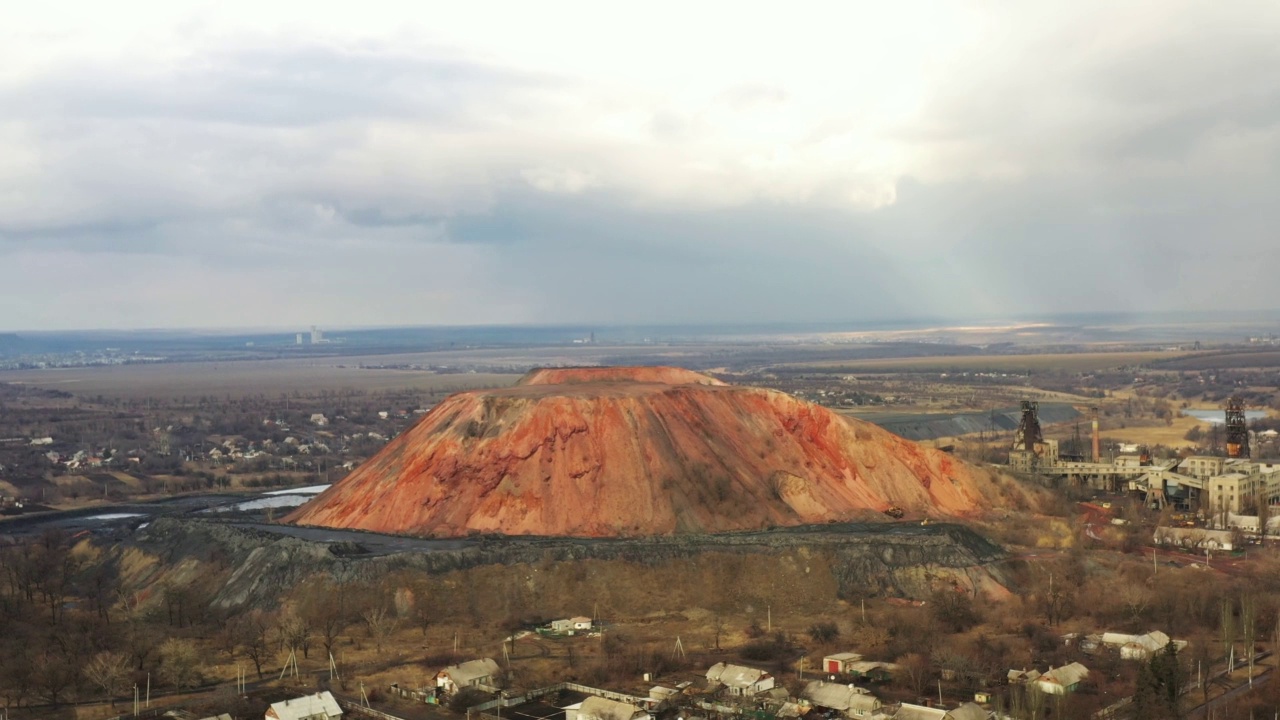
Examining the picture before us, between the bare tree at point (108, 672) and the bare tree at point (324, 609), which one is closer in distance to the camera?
the bare tree at point (108, 672)

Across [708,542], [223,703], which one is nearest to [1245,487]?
[708,542]

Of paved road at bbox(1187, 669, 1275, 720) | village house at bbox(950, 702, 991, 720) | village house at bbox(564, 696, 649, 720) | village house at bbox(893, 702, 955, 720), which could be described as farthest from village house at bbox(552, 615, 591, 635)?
paved road at bbox(1187, 669, 1275, 720)

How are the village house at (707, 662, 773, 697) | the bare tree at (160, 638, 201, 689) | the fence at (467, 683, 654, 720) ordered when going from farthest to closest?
1. the bare tree at (160, 638, 201, 689)
2. the village house at (707, 662, 773, 697)
3. the fence at (467, 683, 654, 720)

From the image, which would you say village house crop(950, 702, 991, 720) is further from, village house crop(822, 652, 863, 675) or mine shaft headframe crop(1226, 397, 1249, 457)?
mine shaft headframe crop(1226, 397, 1249, 457)

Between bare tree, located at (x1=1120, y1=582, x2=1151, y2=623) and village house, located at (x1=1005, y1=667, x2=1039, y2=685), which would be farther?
bare tree, located at (x1=1120, y1=582, x2=1151, y2=623)

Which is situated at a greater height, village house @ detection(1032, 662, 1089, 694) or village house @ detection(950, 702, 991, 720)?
village house @ detection(950, 702, 991, 720)

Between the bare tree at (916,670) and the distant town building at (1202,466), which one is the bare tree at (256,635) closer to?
the bare tree at (916,670)

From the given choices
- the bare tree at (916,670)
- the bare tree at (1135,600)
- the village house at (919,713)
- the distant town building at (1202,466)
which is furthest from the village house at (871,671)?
the distant town building at (1202,466)
